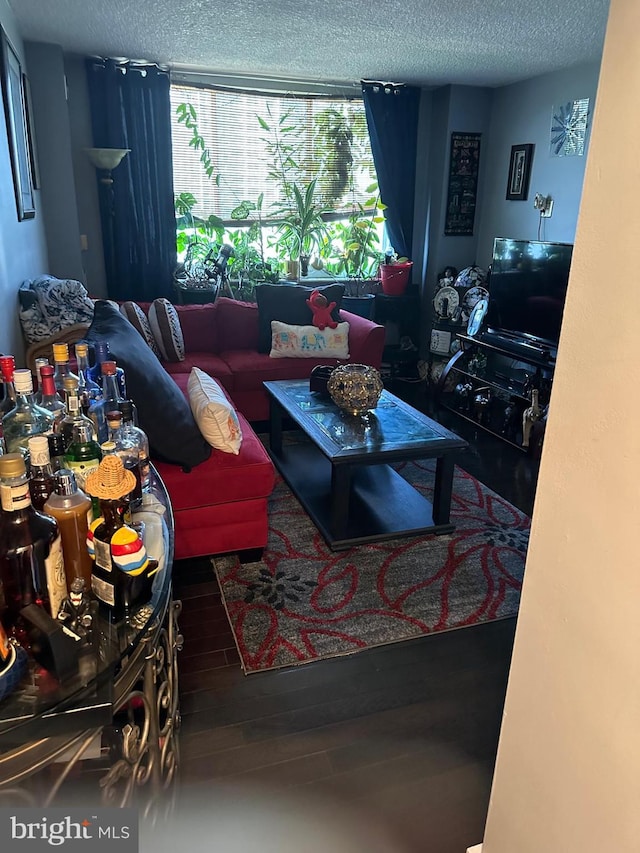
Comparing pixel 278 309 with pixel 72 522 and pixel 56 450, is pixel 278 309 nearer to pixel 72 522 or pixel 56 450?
pixel 56 450

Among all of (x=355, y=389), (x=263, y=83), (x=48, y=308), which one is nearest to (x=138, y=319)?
(x=48, y=308)

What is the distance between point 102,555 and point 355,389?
6.73 feet

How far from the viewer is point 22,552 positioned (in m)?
1.02

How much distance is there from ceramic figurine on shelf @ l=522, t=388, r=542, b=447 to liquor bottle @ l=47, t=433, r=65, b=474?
3080mm

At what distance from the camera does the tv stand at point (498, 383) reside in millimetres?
4004

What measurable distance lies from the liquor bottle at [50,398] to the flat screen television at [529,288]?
10.2 ft

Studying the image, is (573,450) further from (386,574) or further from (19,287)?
(19,287)

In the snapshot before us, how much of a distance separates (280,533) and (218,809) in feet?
4.57

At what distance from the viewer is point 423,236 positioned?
557 cm

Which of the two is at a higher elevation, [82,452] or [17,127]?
[17,127]

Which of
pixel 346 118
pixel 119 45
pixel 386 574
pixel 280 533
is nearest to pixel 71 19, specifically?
pixel 119 45

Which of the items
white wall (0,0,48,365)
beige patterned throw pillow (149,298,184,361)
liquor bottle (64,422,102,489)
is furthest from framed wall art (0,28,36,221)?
liquor bottle (64,422,102,489)

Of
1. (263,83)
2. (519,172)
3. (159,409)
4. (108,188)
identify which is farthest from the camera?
(263,83)

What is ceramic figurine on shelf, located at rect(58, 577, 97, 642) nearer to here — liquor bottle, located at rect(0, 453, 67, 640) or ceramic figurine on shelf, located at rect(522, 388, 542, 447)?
liquor bottle, located at rect(0, 453, 67, 640)
